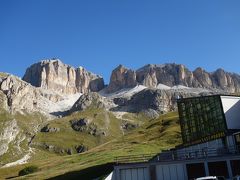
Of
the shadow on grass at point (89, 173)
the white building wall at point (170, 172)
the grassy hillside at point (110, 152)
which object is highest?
the grassy hillside at point (110, 152)

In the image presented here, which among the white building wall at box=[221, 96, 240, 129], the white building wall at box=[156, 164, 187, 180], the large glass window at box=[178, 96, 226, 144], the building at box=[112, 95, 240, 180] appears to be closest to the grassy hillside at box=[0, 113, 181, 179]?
the large glass window at box=[178, 96, 226, 144]

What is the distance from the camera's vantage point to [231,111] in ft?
244

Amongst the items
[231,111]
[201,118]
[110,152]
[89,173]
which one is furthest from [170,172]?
[110,152]

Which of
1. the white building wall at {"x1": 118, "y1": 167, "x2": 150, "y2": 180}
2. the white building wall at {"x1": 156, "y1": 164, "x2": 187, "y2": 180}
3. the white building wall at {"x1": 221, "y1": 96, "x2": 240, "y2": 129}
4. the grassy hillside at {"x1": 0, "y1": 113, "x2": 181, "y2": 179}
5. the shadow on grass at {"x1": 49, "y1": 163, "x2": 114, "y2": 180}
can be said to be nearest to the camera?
the white building wall at {"x1": 156, "y1": 164, "x2": 187, "y2": 180}

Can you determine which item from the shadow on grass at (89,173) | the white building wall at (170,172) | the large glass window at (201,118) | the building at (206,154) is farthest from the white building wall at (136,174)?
the large glass window at (201,118)

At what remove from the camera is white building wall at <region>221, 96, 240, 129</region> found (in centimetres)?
7306

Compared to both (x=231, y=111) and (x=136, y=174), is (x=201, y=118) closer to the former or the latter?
(x=231, y=111)

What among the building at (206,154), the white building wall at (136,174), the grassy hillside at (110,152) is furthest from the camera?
the grassy hillside at (110,152)

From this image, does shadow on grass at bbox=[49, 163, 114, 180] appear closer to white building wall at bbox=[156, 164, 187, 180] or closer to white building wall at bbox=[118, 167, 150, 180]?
white building wall at bbox=[118, 167, 150, 180]

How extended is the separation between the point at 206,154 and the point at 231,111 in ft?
43.0

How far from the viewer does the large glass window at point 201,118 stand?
7538 centimetres

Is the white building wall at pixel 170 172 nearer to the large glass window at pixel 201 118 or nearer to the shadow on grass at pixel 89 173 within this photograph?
the large glass window at pixel 201 118

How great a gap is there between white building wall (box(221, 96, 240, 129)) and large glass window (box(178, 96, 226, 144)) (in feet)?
3.29

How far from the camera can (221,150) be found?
67.1 metres
